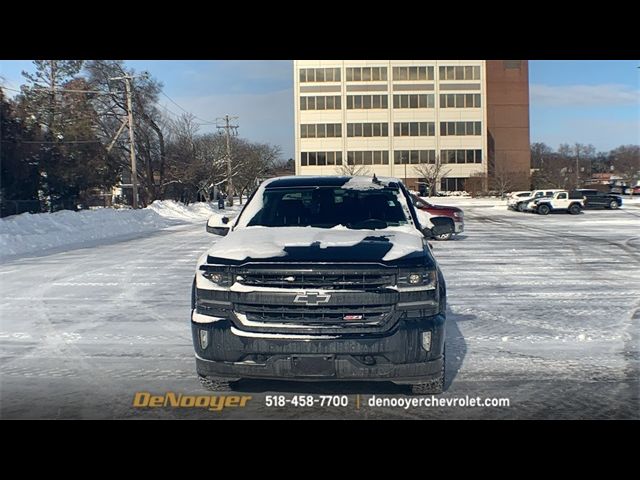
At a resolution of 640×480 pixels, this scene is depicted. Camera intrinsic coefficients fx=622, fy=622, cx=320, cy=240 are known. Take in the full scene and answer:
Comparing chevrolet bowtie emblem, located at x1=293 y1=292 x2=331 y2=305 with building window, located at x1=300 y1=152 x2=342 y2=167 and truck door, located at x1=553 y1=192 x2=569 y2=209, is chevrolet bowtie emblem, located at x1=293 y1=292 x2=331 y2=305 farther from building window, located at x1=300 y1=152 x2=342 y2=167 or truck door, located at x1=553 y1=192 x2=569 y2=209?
building window, located at x1=300 y1=152 x2=342 y2=167

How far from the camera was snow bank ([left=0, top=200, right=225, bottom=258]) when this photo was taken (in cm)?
1925

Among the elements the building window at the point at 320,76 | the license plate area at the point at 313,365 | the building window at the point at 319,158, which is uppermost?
the building window at the point at 320,76

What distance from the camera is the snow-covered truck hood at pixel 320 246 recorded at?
15.6ft

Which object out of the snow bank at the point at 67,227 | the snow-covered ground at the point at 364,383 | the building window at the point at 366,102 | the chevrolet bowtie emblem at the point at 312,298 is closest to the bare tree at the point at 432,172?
the building window at the point at 366,102

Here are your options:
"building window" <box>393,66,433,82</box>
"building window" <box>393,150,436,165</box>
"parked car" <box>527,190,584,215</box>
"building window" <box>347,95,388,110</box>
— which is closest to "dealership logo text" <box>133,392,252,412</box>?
"parked car" <box>527,190,584,215</box>

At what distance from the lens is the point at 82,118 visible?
36562 mm

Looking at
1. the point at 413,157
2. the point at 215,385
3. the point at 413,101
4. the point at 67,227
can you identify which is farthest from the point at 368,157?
the point at 215,385

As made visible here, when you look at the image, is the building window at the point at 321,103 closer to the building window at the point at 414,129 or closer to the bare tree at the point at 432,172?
the building window at the point at 414,129

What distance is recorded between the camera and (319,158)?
203 feet

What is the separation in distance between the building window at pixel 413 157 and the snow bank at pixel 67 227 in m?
34.3

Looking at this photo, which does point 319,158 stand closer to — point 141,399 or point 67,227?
→ point 67,227
